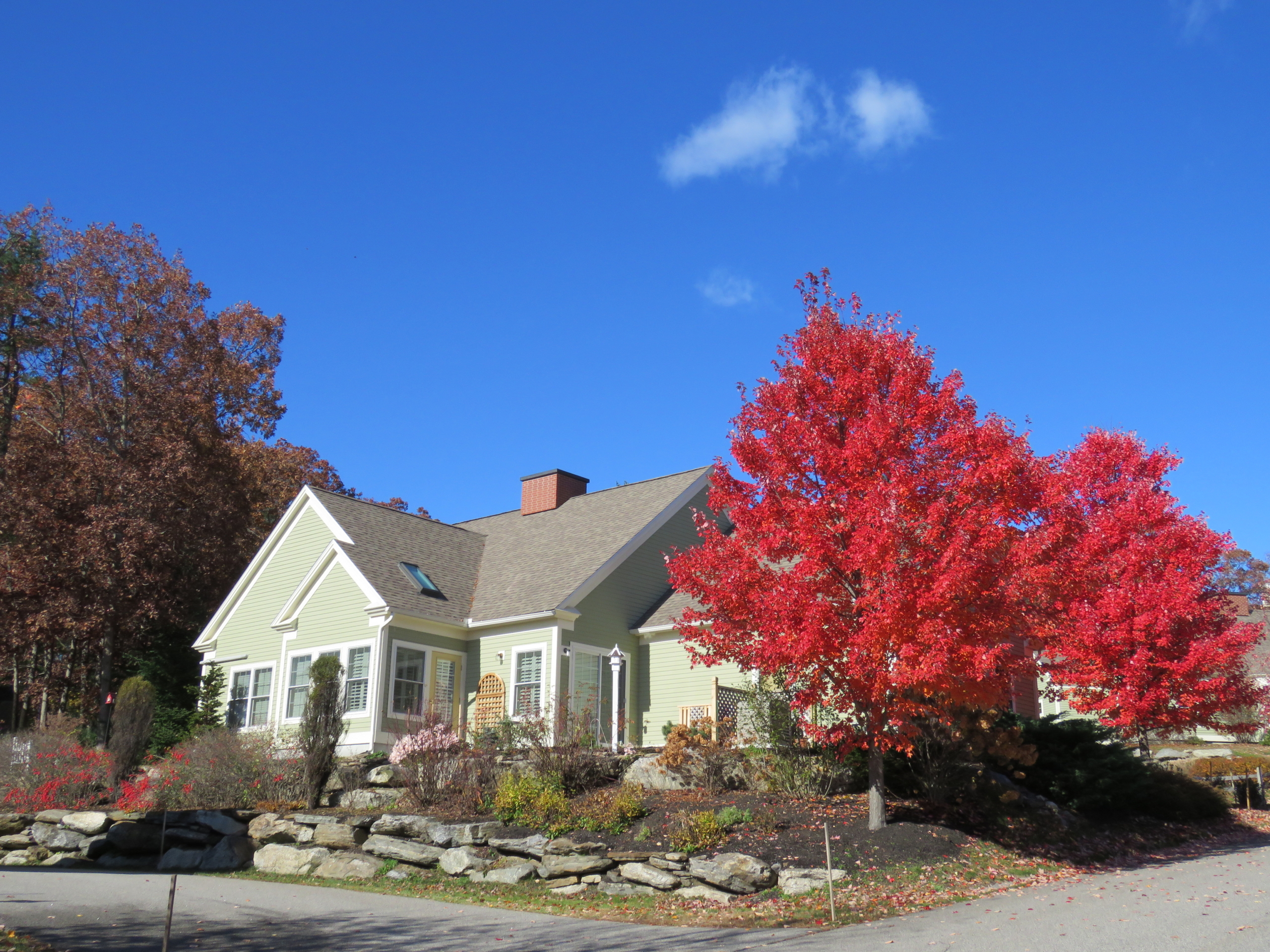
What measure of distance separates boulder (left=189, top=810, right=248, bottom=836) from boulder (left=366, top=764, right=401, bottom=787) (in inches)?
Result: 91.8

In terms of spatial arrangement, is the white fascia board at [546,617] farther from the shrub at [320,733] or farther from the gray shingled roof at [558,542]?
the shrub at [320,733]

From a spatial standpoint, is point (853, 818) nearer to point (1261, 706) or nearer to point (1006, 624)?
point (1006, 624)

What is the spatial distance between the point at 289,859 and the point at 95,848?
461cm

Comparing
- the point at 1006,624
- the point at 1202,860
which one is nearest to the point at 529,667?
the point at 1006,624

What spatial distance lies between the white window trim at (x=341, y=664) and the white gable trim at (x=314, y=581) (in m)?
0.83

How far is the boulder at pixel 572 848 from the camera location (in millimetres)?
13922

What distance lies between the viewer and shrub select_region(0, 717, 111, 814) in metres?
20.5

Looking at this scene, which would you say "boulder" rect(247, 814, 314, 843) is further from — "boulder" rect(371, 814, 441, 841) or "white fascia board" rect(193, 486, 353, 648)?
"white fascia board" rect(193, 486, 353, 648)

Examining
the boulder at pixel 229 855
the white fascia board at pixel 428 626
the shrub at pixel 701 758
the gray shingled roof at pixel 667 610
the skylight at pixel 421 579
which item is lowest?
the boulder at pixel 229 855

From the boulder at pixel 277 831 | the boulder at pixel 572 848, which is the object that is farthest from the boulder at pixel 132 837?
the boulder at pixel 572 848

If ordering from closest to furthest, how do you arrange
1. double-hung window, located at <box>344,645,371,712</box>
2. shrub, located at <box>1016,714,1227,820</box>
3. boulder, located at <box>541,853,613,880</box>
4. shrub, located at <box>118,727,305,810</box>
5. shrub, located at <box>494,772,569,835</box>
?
boulder, located at <box>541,853,613,880</box>, shrub, located at <box>494,772,569,835</box>, shrub, located at <box>1016,714,1227,820</box>, shrub, located at <box>118,727,305,810</box>, double-hung window, located at <box>344,645,371,712</box>

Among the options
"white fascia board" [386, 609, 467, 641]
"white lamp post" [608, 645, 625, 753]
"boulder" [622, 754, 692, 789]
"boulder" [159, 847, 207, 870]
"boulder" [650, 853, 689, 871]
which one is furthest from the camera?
"white fascia board" [386, 609, 467, 641]

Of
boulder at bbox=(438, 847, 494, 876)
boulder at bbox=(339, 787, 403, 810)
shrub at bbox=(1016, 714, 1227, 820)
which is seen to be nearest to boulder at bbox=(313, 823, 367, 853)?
boulder at bbox=(339, 787, 403, 810)

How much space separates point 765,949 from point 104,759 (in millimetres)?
18225
